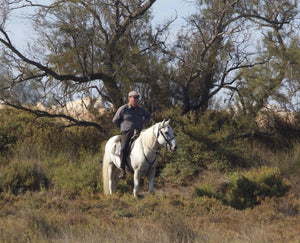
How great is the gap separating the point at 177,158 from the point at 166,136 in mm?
4317

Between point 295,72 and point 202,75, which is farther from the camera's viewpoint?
point 202,75

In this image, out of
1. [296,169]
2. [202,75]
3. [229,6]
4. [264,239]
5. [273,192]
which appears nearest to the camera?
[264,239]

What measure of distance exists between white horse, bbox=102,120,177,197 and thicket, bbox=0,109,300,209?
81 centimetres

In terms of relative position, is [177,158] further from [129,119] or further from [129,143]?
[129,119]

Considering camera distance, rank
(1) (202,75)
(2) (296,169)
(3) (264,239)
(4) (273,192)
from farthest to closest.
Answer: (1) (202,75) → (2) (296,169) → (4) (273,192) → (3) (264,239)

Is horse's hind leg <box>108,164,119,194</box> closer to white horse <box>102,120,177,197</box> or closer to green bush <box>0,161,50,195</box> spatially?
white horse <box>102,120,177,197</box>

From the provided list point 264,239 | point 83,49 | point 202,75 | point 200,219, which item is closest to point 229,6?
point 202,75

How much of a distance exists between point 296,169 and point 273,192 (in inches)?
101

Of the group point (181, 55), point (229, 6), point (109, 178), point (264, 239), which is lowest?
point (264, 239)

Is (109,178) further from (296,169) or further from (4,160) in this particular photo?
(296,169)

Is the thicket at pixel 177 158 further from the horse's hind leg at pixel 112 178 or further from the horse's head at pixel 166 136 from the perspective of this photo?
the horse's head at pixel 166 136

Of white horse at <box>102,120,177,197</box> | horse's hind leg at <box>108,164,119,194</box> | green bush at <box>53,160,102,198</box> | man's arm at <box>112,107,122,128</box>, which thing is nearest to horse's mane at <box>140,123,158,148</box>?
white horse at <box>102,120,177,197</box>

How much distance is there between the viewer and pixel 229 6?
47.1 ft

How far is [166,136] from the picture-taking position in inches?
370
